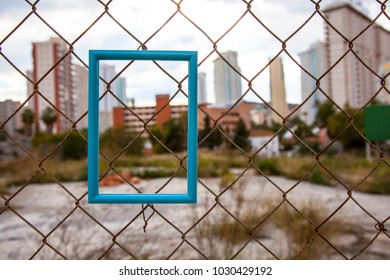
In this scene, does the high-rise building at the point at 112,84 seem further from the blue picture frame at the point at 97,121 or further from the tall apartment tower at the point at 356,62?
the tall apartment tower at the point at 356,62

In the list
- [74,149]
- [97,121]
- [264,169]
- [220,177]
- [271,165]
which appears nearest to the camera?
[97,121]

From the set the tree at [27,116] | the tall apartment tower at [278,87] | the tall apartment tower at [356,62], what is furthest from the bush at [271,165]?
the tall apartment tower at [278,87]

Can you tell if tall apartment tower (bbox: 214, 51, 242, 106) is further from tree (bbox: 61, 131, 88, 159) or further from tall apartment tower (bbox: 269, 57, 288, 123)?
tree (bbox: 61, 131, 88, 159)

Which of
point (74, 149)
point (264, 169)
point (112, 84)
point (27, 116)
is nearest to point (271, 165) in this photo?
point (264, 169)

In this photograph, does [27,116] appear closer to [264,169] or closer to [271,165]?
[264,169]
